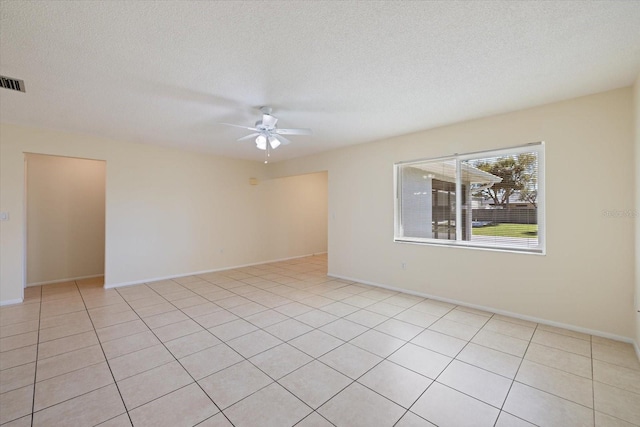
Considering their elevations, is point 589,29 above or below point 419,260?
above

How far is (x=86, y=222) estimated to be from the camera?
18.1 feet

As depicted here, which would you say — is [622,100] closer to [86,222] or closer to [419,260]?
[419,260]

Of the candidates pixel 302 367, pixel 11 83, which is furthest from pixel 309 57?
pixel 11 83

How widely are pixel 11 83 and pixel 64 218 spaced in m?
3.56

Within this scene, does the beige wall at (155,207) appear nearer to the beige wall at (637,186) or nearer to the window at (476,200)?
the window at (476,200)

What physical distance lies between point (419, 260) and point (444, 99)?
2348 millimetres

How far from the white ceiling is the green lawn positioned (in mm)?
1435

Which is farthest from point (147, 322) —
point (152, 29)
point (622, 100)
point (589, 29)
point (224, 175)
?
point (622, 100)

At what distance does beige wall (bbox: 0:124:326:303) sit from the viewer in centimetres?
398

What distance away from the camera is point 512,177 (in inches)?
135

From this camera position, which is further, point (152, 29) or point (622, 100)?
point (622, 100)

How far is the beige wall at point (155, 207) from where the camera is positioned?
3.98 metres

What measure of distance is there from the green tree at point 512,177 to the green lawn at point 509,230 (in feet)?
0.86

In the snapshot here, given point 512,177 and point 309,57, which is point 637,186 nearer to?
point 512,177
